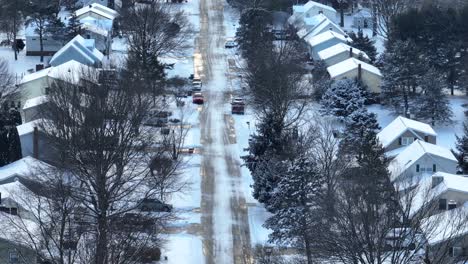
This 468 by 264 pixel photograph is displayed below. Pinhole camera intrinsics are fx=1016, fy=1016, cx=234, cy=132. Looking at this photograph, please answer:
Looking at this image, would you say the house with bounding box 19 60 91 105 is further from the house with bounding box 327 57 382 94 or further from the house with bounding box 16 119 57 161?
the house with bounding box 327 57 382 94

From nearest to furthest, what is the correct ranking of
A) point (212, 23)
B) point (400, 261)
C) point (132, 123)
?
1. point (400, 261)
2. point (132, 123)
3. point (212, 23)

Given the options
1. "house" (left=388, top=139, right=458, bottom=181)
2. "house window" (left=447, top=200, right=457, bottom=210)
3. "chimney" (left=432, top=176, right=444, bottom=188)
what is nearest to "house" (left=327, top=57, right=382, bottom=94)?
"house" (left=388, top=139, right=458, bottom=181)

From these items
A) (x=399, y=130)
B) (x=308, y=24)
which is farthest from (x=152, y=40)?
(x=399, y=130)

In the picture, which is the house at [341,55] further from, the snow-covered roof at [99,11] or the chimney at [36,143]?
the chimney at [36,143]

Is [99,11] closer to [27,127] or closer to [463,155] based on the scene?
[27,127]

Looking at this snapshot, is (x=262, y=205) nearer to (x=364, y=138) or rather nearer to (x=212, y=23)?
(x=364, y=138)

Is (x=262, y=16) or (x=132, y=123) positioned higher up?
(x=262, y=16)

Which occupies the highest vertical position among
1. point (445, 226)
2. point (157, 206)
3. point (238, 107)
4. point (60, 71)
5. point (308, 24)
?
point (308, 24)

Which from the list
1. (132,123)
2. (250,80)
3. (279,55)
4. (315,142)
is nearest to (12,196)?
(132,123)
